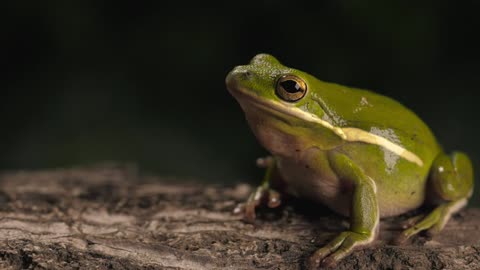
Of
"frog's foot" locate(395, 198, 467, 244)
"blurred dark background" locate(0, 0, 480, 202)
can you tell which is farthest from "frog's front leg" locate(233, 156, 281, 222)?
"blurred dark background" locate(0, 0, 480, 202)

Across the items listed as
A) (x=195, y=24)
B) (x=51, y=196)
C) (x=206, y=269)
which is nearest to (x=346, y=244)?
(x=206, y=269)

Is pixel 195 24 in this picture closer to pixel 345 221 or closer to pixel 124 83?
pixel 124 83

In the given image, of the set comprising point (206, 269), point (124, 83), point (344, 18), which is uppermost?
point (344, 18)

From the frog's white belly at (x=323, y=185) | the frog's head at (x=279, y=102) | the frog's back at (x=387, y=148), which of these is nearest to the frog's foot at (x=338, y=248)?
the frog's white belly at (x=323, y=185)

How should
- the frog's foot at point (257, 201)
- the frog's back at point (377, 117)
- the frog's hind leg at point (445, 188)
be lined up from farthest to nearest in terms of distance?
the frog's foot at point (257, 201) < the frog's hind leg at point (445, 188) < the frog's back at point (377, 117)

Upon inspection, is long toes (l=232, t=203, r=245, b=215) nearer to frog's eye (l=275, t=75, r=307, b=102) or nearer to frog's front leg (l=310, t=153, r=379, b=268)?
frog's front leg (l=310, t=153, r=379, b=268)

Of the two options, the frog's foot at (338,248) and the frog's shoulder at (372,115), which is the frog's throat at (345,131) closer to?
the frog's shoulder at (372,115)
